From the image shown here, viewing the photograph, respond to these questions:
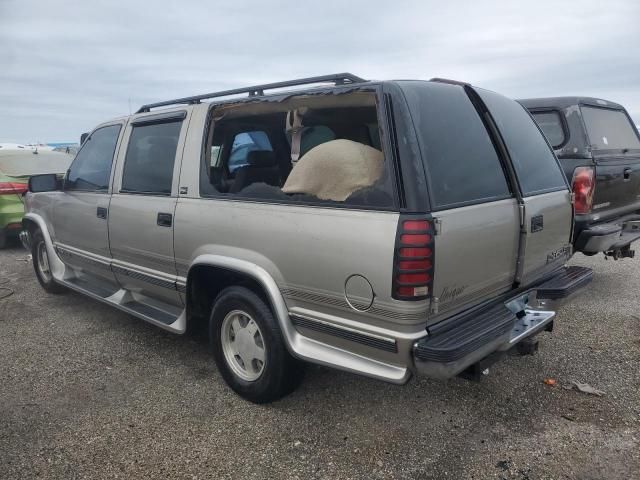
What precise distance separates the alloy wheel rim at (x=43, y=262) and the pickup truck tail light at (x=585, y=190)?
5462 mm

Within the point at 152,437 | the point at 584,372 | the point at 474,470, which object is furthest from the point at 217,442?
the point at 584,372

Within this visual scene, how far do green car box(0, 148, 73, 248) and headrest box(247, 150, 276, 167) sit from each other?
576 centimetres

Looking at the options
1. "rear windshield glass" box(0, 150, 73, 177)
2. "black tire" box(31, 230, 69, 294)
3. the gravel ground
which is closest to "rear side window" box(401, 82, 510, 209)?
the gravel ground

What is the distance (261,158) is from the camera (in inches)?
143

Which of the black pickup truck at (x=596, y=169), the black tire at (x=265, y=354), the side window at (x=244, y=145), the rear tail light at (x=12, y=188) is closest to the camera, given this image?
the black tire at (x=265, y=354)

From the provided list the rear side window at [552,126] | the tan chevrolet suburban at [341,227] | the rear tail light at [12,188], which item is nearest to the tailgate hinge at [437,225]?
the tan chevrolet suburban at [341,227]

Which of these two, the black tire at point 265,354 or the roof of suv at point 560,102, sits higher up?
the roof of suv at point 560,102

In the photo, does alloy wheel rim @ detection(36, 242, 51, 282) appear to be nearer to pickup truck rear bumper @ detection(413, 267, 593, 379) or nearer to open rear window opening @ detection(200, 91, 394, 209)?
Answer: open rear window opening @ detection(200, 91, 394, 209)

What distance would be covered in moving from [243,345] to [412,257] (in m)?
1.43

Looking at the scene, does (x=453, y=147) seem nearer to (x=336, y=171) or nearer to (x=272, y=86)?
(x=336, y=171)

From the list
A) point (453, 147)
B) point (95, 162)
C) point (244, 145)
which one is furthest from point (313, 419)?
point (95, 162)

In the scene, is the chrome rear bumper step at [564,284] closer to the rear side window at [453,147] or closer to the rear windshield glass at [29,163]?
the rear side window at [453,147]

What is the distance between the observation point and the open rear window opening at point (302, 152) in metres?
2.59

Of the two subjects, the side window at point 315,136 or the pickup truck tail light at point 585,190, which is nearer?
the side window at point 315,136
